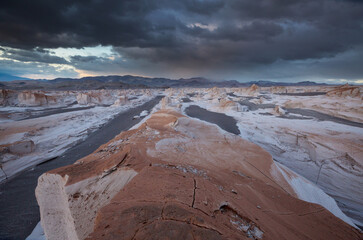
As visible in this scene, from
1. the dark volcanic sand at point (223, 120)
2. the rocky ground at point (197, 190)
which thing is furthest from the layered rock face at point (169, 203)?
the dark volcanic sand at point (223, 120)

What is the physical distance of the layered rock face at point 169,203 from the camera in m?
1.65

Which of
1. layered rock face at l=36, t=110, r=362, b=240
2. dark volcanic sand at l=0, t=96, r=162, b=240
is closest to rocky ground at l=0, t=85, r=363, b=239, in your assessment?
layered rock face at l=36, t=110, r=362, b=240

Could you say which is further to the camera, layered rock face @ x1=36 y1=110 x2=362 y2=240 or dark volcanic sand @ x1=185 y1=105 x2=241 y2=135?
dark volcanic sand @ x1=185 y1=105 x2=241 y2=135

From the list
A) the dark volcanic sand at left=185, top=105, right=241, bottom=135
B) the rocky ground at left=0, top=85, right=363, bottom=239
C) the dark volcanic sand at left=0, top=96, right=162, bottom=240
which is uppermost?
the rocky ground at left=0, top=85, right=363, bottom=239

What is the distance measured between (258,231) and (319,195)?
14.6 feet

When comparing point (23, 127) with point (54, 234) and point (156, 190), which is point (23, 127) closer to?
point (54, 234)

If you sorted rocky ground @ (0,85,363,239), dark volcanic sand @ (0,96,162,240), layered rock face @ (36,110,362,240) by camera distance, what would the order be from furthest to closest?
dark volcanic sand @ (0,96,162,240) → rocky ground @ (0,85,363,239) → layered rock face @ (36,110,362,240)

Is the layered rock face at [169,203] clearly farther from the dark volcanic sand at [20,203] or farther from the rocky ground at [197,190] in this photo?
the dark volcanic sand at [20,203]

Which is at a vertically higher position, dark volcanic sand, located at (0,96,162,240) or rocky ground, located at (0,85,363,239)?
rocky ground, located at (0,85,363,239)

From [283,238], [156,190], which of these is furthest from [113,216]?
[283,238]

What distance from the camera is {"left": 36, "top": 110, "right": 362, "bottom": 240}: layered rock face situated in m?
1.65

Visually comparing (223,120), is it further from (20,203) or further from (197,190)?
(20,203)

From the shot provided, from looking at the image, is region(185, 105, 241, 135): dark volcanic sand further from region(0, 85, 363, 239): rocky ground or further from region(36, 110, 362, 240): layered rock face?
region(36, 110, 362, 240): layered rock face

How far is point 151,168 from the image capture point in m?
3.10
